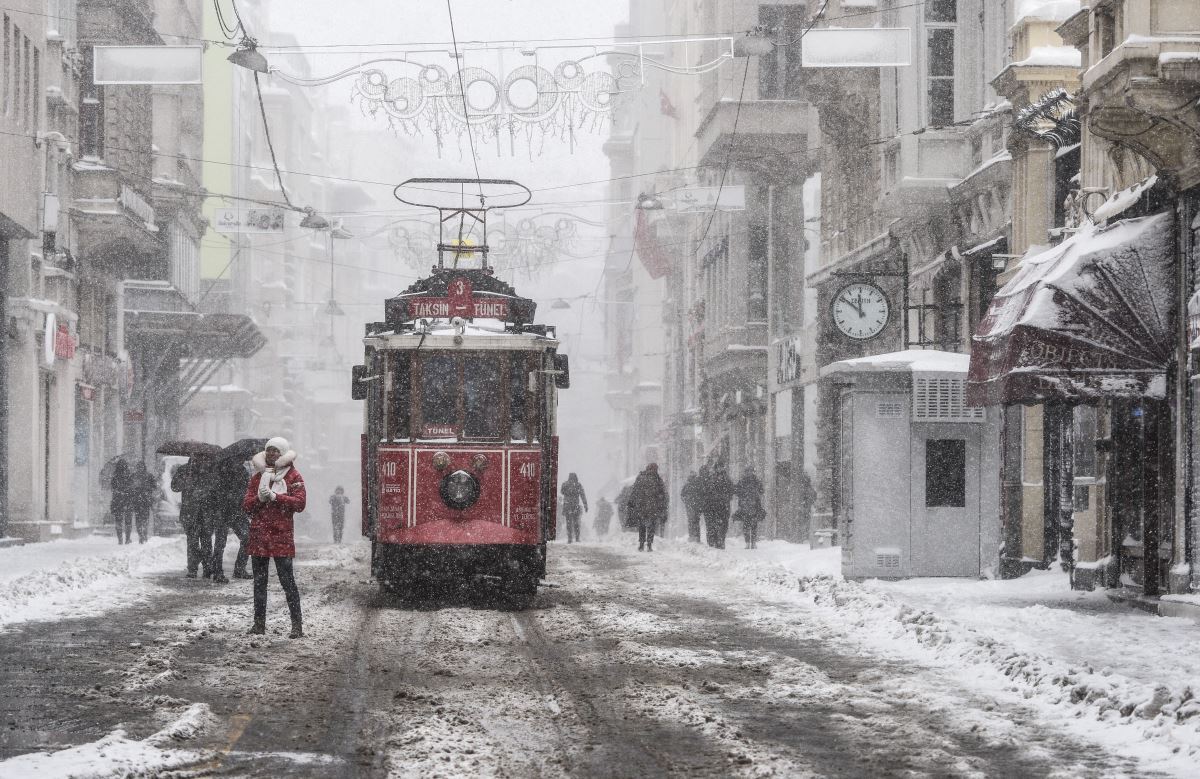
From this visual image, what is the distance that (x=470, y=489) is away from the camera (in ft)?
61.2

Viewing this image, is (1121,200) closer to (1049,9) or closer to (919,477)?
(1049,9)

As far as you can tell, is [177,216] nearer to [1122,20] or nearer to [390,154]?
[1122,20]

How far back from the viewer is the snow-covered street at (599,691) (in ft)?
28.6

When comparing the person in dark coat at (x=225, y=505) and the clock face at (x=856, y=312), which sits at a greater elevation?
the clock face at (x=856, y=312)

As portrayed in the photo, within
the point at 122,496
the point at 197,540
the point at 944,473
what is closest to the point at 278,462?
the point at 197,540

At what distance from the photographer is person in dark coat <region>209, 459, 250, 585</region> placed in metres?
22.2

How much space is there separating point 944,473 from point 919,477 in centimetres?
33

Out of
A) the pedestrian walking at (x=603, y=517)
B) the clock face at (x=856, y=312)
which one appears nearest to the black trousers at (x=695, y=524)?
the clock face at (x=856, y=312)

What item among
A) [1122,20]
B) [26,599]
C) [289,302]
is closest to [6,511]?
[26,599]

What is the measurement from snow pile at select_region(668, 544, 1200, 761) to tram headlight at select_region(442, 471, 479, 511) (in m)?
3.69

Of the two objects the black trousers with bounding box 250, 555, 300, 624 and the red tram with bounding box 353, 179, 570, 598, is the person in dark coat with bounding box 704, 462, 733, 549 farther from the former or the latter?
the black trousers with bounding box 250, 555, 300, 624

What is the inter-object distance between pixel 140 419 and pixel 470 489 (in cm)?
2936

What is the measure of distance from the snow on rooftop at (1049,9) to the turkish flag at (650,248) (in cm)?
3744

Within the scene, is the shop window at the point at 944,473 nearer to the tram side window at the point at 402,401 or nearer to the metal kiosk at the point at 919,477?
the metal kiosk at the point at 919,477
